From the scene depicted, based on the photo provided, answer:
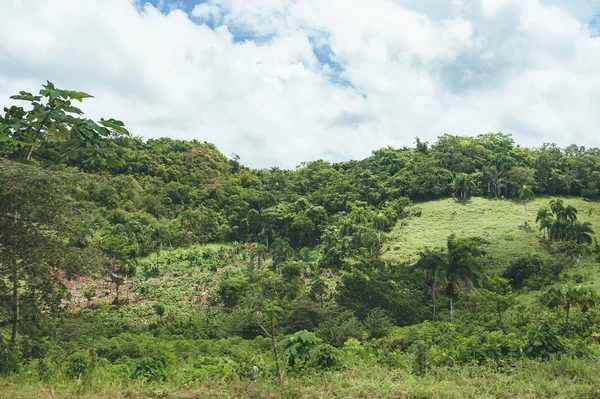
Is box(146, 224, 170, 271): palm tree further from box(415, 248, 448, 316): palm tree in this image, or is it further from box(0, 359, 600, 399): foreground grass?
box(0, 359, 600, 399): foreground grass

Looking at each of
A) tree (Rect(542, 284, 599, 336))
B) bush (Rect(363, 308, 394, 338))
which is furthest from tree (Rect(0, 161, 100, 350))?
bush (Rect(363, 308, 394, 338))

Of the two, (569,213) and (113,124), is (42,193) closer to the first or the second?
(113,124)

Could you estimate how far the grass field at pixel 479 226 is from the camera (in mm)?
50619

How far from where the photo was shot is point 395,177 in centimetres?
8069

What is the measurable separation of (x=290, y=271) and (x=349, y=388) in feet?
129

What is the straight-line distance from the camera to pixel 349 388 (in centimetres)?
526

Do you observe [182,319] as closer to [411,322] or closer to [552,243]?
[411,322]

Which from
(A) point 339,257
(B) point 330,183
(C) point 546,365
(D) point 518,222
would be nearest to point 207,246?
(A) point 339,257

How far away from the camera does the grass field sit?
50619 mm

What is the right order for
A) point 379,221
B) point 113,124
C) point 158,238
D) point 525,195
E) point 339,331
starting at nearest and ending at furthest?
point 113,124, point 339,331, point 379,221, point 158,238, point 525,195

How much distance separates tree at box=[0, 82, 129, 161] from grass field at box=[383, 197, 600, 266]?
158 feet

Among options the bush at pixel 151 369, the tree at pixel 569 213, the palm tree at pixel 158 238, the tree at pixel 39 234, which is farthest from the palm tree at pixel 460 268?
the palm tree at pixel 158 238

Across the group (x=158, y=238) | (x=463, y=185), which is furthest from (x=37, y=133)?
(x=463, y=185)

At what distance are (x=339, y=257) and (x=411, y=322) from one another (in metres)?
21.9
